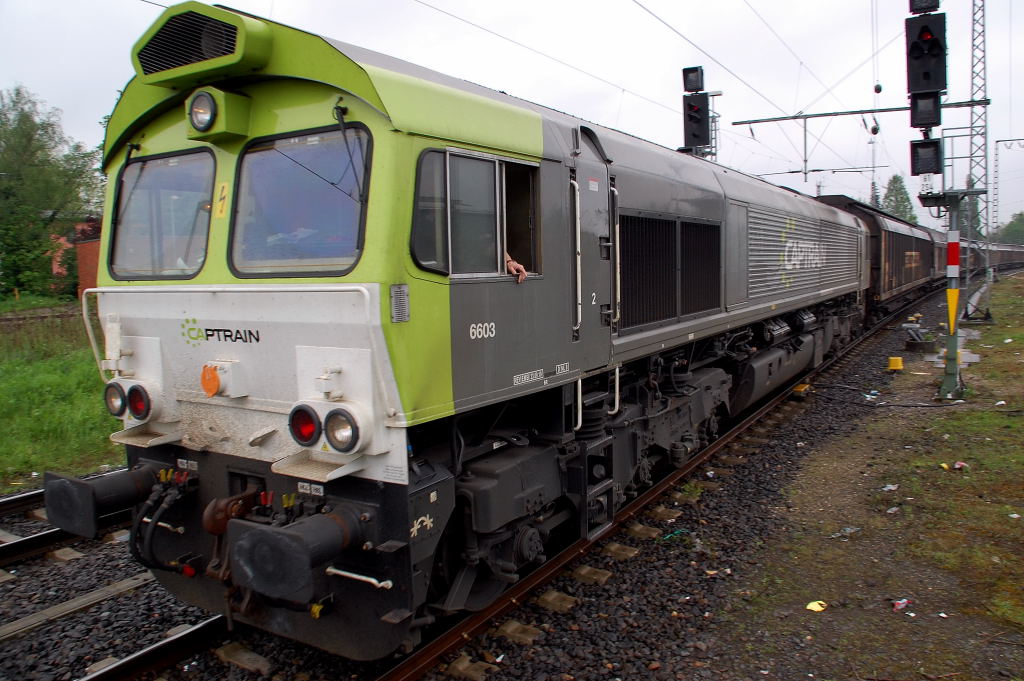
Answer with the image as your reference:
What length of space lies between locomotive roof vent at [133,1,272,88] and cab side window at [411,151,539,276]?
3.56 feet

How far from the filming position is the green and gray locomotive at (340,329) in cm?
357

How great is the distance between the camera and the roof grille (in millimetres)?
3775

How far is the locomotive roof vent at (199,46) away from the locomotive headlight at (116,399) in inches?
74.2

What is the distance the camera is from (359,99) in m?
3.61

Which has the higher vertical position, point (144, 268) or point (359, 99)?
point (359, 99)

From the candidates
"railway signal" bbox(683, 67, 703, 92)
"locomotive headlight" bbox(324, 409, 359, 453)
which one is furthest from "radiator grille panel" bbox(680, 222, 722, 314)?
"railway signal" bbox(683, 67, 703, 92)

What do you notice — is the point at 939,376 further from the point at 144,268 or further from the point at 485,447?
the point at 144,268

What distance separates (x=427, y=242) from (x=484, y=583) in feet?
7.58

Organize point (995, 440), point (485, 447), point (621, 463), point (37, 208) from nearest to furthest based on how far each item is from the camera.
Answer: point (485, 447), point (621, 463), point (995, 440), point (37, 208)

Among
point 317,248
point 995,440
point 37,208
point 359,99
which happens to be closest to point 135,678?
point 317,248

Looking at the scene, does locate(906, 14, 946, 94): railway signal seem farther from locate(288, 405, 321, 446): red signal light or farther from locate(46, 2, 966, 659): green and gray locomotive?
locate(288, 405, 321, 446): red signal light

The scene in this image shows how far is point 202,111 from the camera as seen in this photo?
4.01 m

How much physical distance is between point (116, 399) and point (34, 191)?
29.9 m

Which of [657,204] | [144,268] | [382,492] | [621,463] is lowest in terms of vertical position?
[621,463]
